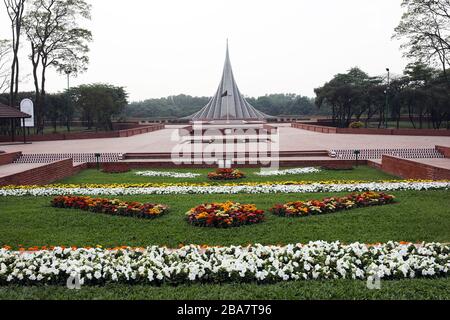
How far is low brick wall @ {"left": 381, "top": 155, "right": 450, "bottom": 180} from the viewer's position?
891 cm

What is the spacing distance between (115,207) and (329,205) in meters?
3.01

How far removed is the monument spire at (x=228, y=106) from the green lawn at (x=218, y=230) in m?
38.1

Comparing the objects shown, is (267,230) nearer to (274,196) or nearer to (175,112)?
(274,196)

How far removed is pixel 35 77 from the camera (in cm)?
2445

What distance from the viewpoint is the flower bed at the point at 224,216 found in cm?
546

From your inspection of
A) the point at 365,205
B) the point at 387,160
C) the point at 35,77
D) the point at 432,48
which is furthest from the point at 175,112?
the point at 365,205

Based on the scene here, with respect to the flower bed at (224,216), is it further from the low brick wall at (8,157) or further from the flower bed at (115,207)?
the low brick wall at (8,157)

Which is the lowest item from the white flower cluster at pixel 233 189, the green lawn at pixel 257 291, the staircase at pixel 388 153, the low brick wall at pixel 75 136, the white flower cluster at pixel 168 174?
the green lawn at pixel 257 291

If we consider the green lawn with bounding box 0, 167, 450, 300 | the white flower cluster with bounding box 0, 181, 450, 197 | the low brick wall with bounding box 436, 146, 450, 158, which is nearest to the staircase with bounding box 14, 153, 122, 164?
the white flower cluster with bounding box 0, 181, 450, 197

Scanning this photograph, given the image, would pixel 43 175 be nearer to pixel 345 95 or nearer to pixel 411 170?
pixel 411 170

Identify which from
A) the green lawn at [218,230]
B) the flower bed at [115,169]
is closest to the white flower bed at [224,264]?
the green lawn at [218,230]

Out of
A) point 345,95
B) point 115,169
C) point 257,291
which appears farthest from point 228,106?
point 257,291

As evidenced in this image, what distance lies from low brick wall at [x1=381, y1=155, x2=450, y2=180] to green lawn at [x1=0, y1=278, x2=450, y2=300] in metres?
5.95
